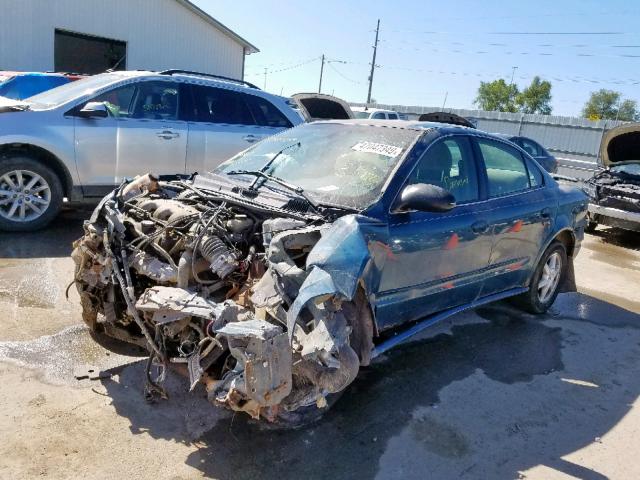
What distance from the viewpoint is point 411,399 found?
3701 millimetres

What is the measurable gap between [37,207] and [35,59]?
1324cm

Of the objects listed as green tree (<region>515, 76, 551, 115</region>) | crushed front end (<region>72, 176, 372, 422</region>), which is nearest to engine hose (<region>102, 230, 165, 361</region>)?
crushed front end (<region>72, 176, 372, 422</region>)

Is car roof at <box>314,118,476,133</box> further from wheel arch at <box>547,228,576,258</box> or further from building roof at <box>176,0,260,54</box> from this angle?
building roof at <box>176,0,260,54</box>

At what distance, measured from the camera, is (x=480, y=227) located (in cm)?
423

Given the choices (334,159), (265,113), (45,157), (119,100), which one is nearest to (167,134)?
(119,100)

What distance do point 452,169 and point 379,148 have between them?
25.2 inches

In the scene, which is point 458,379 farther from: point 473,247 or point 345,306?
point 345,306

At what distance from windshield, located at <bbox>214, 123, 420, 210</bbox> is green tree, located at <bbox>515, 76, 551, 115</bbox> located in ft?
209

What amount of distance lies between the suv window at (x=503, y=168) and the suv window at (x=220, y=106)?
3848 mm

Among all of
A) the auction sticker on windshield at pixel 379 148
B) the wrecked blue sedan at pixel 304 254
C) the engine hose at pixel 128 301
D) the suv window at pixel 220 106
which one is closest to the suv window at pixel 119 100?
the suv window at pixel 220 106

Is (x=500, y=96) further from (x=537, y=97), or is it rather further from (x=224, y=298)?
(x=224, y=298)

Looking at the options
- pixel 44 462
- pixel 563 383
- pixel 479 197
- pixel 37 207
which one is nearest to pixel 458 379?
pixel 563 383

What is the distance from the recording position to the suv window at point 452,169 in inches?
155

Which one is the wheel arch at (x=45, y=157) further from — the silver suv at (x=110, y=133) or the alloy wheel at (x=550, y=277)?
the alloy wheel at (x=550, y=277)
